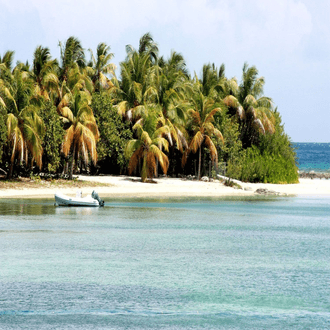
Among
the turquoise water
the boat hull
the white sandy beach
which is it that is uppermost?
the white sandy beach

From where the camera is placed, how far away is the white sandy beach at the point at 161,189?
121ft

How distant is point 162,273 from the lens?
1229 centimetres

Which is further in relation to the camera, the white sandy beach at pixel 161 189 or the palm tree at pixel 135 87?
the palm tree at pixel 135 87

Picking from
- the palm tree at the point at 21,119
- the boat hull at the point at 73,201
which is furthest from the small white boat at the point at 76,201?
the palm tree at the point at 21,119

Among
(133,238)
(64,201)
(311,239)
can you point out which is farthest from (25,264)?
(64,201)

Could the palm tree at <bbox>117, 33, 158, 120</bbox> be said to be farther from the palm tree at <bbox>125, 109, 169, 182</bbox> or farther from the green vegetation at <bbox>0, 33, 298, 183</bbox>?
the palm tree at <bbox>125, 109, 169, 182</bbox>

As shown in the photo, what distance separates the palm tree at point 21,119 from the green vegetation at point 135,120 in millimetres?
62

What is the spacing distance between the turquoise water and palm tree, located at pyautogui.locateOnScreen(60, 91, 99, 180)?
1581 cm

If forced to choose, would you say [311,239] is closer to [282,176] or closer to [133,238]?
[133,238]

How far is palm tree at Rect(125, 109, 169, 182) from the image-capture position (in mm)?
41656

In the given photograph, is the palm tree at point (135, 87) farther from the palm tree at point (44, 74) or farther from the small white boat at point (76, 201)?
the small white boat at point (76, 201)

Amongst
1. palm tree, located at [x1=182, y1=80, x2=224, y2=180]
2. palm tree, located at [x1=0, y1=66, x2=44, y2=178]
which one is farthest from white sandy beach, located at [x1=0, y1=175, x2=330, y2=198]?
palm tree, located at [x1=182, y1=80, x2=224, y2=180]

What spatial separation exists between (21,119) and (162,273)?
26.4 m

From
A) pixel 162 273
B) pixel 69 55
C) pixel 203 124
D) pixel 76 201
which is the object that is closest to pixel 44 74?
pixel 69 55
